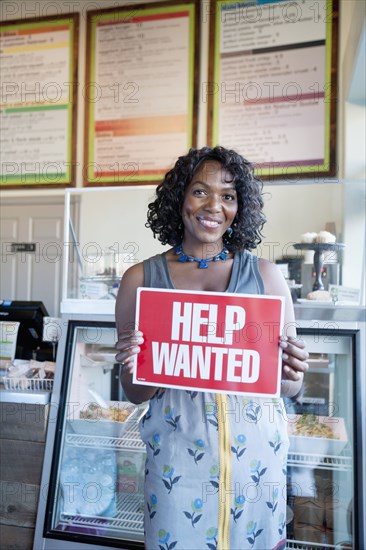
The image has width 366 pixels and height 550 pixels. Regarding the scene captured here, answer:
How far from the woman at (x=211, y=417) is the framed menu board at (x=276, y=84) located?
1794 millimetres

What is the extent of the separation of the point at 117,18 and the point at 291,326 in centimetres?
278

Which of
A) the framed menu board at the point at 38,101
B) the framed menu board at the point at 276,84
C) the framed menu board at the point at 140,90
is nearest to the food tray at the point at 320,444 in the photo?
the framed menu board at the point at 276,84

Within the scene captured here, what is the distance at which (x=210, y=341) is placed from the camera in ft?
3.53

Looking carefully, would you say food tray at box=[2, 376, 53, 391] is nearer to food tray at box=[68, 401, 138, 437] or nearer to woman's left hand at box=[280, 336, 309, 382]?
food tray at box=[68, 401, 138, 437]

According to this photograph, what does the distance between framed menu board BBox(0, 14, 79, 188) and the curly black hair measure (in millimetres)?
2168

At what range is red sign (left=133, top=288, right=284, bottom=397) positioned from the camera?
1.05 m

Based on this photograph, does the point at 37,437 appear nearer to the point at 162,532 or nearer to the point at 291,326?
the point at 162,532

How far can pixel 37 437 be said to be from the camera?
1.85 meters

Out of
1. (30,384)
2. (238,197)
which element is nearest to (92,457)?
(30,384)

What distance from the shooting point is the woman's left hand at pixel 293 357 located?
1.04 metres

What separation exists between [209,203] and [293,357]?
1.24 ft

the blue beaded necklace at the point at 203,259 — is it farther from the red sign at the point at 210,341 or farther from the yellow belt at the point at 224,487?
the yellow belt at the point at 224,487

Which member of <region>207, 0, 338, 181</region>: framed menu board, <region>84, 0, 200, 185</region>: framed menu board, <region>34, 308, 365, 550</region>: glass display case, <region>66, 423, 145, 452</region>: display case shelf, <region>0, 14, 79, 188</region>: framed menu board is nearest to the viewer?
<region>34, 308, 365, 550</region>: glass display case

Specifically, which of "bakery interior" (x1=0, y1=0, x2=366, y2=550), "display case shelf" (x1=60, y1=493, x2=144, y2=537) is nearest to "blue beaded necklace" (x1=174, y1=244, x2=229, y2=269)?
"bakery interior" (x1=0, y1=0, x2=366, y2=550)
